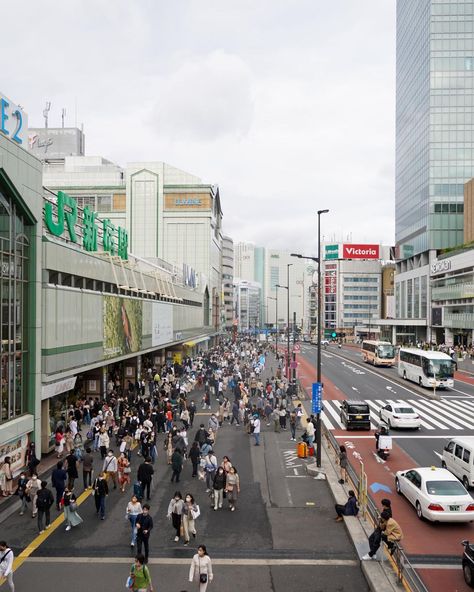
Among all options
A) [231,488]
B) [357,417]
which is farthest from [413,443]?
[231,488]

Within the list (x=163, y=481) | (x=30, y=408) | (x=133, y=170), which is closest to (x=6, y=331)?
(x=30, y=408)

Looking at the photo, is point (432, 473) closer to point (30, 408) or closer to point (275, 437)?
point (275, 437)

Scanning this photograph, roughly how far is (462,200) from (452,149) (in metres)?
10.4

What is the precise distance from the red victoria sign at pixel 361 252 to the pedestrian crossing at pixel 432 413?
13040 cm

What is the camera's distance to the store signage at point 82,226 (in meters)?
24.1

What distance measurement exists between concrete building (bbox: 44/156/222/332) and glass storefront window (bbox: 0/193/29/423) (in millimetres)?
82119

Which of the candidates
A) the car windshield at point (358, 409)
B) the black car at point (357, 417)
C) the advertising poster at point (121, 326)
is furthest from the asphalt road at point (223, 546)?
the advertising poster at point (121, 326)

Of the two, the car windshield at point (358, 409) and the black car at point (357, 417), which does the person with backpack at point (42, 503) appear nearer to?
the black car at point (357, 417)

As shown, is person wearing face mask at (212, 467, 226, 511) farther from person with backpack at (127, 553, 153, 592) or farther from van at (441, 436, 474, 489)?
van at (441, 436, 474, 489)

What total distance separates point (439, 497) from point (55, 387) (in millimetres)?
16010

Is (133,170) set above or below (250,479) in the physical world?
above

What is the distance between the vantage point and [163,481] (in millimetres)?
19953

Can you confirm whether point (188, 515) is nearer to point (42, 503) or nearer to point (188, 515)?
point (188, 515)

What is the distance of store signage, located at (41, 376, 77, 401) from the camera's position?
2211 centimetres
